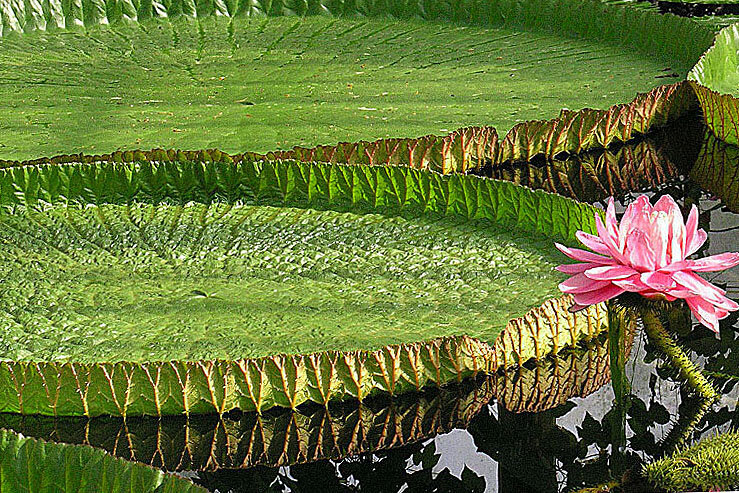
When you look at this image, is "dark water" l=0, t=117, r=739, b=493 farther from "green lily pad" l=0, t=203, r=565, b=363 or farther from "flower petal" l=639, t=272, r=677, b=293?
"flower petal" l=639, t=272, r=677, b=293

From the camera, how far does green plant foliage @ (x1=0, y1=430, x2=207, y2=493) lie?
0.94m

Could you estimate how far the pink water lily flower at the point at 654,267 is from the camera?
1.00 metres

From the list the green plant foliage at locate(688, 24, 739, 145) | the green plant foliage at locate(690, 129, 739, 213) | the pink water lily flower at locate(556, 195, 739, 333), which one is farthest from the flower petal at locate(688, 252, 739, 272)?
the green plant foliage at locate(688, 24, 739, 145)

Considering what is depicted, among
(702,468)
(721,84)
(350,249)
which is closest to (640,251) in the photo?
(702,468)

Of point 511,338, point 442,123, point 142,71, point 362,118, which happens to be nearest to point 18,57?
point 142,71

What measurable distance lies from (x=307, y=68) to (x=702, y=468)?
1.91m

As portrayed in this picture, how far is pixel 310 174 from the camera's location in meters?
1.86

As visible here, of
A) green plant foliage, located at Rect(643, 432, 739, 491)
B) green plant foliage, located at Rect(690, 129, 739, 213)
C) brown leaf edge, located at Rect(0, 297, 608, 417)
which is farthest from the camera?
green plant foliage, located at Rect(690, 129, 739, 213)

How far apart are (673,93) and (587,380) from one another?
1.18 meters

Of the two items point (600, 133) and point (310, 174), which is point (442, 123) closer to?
point (600, 133)

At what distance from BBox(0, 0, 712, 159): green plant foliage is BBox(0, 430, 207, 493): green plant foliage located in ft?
4.17

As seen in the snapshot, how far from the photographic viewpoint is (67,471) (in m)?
0.97

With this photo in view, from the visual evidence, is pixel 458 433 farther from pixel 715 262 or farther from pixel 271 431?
pixel 715 262

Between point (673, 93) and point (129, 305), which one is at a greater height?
point (673, 93)
